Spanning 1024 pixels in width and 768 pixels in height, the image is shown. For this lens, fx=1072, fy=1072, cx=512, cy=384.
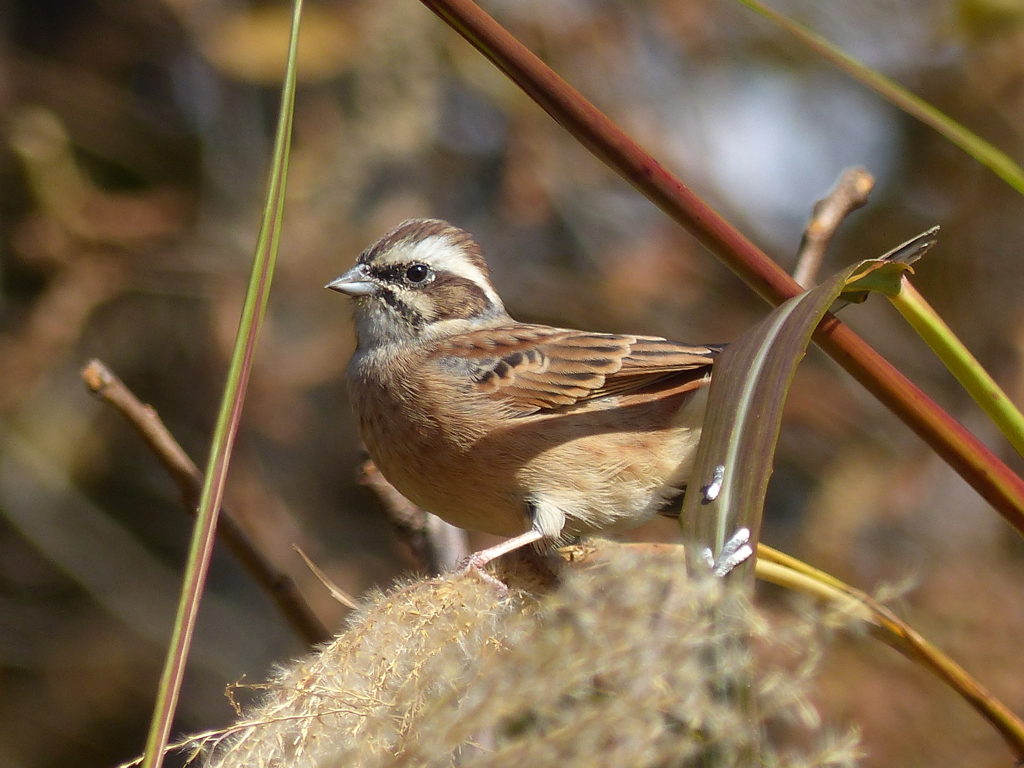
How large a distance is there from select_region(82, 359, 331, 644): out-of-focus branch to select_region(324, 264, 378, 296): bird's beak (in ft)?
3.59

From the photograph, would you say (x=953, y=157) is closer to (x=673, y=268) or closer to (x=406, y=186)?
(x=673, y=268)

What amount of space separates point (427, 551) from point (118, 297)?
3.49 meters

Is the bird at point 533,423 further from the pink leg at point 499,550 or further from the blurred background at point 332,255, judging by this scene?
the blurred background at point 332,255

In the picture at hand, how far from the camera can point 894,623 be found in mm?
1737

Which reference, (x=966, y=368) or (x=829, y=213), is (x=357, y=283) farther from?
(x=966, y=368)

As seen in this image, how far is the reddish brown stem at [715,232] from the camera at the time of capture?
4.26 ft

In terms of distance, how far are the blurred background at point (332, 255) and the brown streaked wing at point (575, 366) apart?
1746 millimetres

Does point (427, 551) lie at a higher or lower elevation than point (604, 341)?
lower

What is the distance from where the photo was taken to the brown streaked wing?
9.62 ft

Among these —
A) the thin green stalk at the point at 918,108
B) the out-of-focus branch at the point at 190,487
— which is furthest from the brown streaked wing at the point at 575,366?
the thin green stalk at the point at 918,108

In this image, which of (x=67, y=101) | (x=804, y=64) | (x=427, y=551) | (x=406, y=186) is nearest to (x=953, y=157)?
(x=804, y=64)

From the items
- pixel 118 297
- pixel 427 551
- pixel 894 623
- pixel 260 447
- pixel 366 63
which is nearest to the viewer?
pixel 894 623

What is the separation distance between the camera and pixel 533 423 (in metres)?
2.85

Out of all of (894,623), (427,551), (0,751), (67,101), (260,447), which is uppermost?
(67,101)
